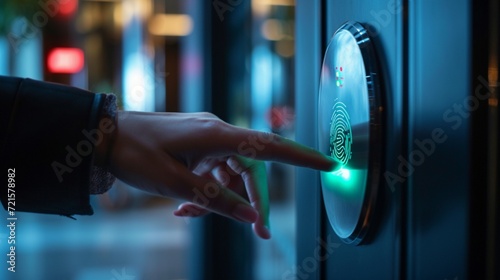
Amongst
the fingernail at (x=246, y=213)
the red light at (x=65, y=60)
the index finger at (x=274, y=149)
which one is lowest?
the fingernail at (x=246, y=213)

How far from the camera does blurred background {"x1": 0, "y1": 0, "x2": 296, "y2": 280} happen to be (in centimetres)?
308

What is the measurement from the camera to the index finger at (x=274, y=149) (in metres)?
0.69

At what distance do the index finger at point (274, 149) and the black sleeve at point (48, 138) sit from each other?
0.21 metres

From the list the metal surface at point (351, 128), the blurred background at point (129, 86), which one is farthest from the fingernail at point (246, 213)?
the blurred background at point (129, 86)

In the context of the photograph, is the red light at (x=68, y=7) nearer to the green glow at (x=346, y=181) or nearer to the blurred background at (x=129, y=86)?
the blurred background at (x=129, y=86)

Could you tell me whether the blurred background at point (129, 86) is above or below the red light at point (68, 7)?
below

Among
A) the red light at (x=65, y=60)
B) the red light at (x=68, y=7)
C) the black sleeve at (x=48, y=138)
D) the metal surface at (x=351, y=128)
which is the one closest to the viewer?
the metal surface at (x=351, y=128)

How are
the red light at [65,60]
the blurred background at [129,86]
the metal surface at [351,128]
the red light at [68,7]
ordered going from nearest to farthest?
the metal surface at [351,128]
the blurred background at [129,86]
the red light at [68,7]
the red light at [65,60]

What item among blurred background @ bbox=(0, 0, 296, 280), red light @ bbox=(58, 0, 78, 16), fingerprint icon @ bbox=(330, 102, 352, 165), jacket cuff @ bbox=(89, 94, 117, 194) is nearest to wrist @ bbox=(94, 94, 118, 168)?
jacket cuff @ bbox=(89, 94, 117, 194)

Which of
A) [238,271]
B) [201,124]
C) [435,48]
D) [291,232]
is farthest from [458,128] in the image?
[291,232]

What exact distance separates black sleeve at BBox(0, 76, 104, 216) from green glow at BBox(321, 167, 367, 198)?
1.13ft

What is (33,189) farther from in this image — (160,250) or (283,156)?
(160,250)

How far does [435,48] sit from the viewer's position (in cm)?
49

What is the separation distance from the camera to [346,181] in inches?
27.2
